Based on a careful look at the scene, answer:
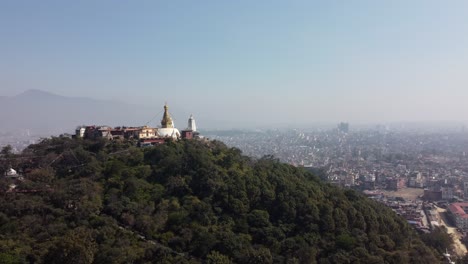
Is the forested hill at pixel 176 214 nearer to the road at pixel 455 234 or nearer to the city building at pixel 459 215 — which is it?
the road at pixel 455 234

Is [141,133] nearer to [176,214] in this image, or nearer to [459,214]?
[176,214]

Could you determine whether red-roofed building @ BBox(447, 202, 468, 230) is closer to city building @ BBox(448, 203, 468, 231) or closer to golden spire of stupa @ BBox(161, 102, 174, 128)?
city building @ BBox(448, 203, 468, 231)

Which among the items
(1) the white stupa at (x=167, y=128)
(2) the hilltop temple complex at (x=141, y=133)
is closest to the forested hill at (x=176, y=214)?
(2) the hilltop temple complex at (x=141, y=133)

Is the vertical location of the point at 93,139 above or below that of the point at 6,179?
above

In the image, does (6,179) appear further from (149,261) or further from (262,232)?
A: (262,232)

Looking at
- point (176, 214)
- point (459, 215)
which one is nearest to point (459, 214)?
point (459, 215)

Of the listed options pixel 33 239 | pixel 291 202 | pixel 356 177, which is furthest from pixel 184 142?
pixel 356 177

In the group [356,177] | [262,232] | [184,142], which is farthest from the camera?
[356,177]

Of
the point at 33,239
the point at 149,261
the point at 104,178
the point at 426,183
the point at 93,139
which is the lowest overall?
the point at 426,183
